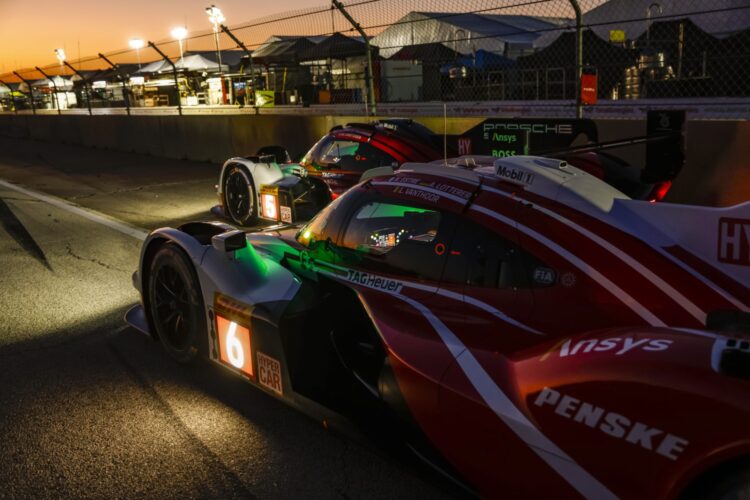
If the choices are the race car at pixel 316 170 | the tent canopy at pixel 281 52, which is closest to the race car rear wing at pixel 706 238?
the race car at pixel 316 170

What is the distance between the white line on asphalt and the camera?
27.9 feet

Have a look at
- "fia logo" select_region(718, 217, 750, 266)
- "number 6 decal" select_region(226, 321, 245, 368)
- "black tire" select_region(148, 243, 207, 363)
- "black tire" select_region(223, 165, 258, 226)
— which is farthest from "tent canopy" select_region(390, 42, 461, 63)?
"fia logo" select_region(718, 217, 750, 266)

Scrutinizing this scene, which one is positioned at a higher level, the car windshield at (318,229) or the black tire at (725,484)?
the car windshield at (318,229)

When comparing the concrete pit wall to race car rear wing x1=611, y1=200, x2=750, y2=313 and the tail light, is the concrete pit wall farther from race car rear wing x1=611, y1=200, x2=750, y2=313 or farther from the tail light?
race car rear wing x1=611, y1=200, x2=750, y2=313

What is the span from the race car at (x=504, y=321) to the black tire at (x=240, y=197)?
12.8ft

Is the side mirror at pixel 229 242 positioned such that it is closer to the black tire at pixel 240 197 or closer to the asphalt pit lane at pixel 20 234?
the asphalt pit lane at pixel 20 234

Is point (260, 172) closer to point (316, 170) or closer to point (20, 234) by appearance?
point (316, 170)

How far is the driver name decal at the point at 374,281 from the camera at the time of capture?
10.7 ft

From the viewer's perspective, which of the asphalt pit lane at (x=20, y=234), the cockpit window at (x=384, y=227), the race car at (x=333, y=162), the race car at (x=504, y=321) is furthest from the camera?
the asphalt pit lane at (x=20, y=234)

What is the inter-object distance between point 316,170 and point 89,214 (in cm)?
398

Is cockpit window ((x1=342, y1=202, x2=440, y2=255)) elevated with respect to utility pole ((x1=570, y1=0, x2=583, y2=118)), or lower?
lower

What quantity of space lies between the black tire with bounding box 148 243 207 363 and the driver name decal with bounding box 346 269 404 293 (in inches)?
38.2

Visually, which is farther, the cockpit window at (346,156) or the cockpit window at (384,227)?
the cockpit window at (346,156)

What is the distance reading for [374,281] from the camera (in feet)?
11.1
